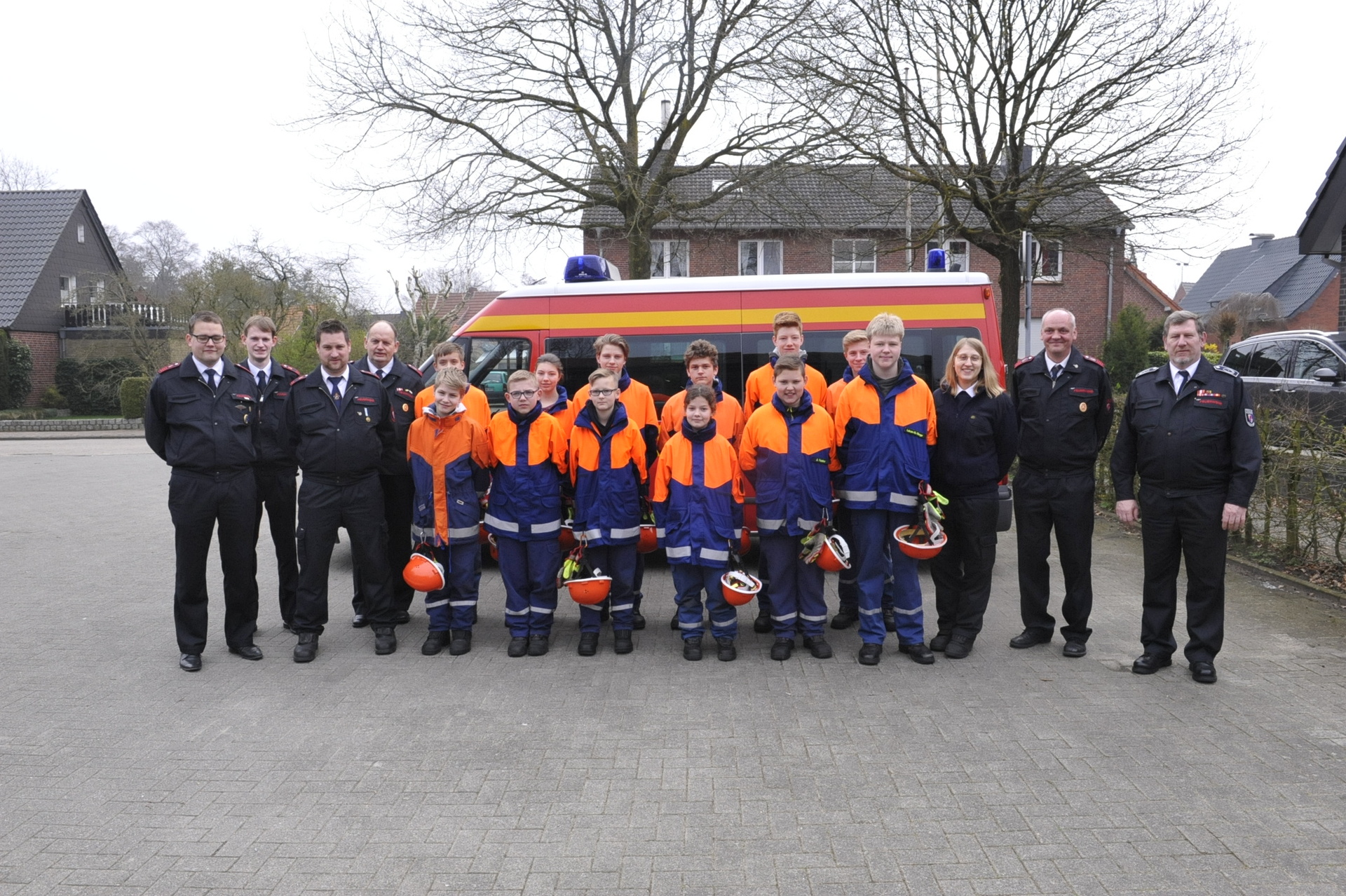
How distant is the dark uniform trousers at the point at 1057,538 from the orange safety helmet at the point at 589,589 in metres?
2.15

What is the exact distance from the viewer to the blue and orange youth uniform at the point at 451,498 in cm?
579

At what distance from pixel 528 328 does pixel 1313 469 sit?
6.46m

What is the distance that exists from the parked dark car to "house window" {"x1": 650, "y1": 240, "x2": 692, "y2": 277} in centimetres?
1422

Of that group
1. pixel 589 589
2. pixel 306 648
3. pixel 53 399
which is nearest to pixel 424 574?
pixel 306 648

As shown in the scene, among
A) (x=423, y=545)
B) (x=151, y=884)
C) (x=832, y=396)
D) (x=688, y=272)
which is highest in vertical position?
(x=688, y=272)

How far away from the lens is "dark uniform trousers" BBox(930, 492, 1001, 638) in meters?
5.64

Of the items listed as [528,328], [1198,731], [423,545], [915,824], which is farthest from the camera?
[528,328]

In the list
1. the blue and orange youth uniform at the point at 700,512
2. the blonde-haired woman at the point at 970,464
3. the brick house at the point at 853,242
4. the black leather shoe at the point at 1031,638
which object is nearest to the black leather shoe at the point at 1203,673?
the black leather shoe at the point at 1031,638

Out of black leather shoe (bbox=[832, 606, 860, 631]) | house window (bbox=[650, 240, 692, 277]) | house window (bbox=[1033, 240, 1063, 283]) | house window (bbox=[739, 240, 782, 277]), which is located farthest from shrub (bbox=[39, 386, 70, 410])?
black leather shoe (bbox=[832, 606, 860, 631])

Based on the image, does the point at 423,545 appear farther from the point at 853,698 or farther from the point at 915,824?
the point at 915,824

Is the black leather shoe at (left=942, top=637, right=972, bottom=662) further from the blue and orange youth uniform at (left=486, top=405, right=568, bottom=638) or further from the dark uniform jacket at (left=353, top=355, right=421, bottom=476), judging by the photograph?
the dark uniform jacket at (left=353, top=355, right=421, bottom=476)

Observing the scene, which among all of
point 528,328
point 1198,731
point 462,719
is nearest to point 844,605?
point 1198,731

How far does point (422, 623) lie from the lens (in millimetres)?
6570

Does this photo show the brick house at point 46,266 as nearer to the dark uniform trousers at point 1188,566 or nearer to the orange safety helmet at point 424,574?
the orange safety helmet at point 424,574
